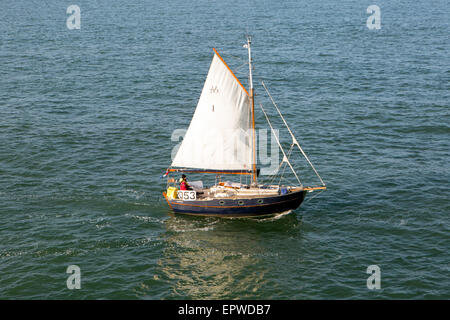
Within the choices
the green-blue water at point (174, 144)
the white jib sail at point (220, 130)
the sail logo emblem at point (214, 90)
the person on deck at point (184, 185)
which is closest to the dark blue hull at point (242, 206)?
the green-blue water at point (174, 144)

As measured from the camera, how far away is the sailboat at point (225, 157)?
58.1 metres

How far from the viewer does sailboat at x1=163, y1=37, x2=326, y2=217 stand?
58.1 m

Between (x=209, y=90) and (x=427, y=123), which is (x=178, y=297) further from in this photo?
(x=427, y=123)

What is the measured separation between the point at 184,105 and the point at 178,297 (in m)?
52.9

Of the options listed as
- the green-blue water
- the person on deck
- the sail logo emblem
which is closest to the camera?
the green-blue water

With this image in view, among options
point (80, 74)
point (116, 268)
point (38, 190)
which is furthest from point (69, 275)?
point (80, 74)

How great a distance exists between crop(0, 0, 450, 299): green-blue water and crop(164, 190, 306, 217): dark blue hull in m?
1.18

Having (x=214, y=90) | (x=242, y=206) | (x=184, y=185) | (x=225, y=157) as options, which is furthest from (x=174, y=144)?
(x=242, y=206)

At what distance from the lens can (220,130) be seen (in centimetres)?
6009

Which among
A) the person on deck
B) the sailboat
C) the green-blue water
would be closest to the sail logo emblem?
the sailboat

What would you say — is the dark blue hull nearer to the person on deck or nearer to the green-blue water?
the green-blue water

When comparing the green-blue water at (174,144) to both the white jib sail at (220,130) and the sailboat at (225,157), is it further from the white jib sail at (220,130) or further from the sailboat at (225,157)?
the white jib sail at (220,130)

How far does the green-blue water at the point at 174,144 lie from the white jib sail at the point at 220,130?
22.6 ft

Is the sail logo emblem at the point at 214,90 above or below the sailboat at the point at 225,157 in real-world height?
above
